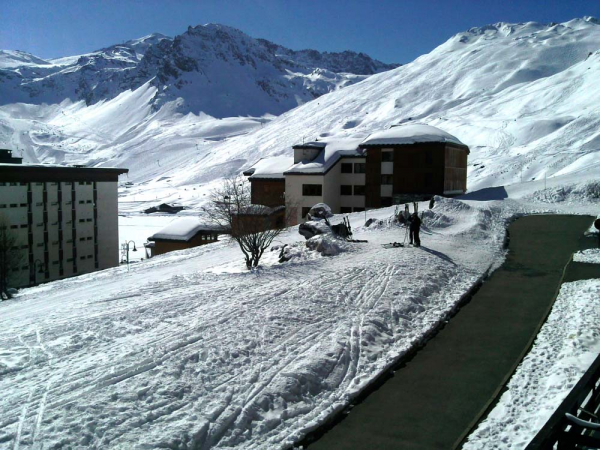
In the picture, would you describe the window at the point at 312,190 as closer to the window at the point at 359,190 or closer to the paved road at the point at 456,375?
the window at the point at 359,190

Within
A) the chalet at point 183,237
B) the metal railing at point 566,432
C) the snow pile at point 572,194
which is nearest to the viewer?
the metal railing at point 566,432

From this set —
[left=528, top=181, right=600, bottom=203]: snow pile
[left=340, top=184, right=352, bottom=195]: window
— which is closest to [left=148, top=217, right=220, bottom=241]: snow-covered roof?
[left=340, top=184, right=352, bottom=195]: window

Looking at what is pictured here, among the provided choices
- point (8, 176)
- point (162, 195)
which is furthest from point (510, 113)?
point (8, 176)

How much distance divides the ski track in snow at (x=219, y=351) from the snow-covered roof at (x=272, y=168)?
2601 centimetres

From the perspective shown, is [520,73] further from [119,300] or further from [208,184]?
[119,300]

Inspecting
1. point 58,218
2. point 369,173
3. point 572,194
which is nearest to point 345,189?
point 369,173

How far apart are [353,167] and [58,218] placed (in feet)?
80.6

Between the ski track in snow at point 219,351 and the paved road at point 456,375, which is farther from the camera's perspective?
the paved road at point 456,375

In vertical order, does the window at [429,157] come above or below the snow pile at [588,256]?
above

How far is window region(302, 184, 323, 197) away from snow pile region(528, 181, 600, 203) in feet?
48.8

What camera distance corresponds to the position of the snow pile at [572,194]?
110ft

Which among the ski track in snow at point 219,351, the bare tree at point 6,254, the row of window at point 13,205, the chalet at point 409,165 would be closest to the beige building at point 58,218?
the row of window at point 13,205

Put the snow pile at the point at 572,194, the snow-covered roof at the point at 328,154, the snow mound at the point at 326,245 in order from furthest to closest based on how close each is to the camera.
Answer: the snow-covered roof at the point at 328,154 < the snow pile at the point at 572,194 < the snow mound at the point at 326,245

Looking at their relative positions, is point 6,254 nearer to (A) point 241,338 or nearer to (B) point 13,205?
(B) point 13,205
